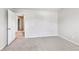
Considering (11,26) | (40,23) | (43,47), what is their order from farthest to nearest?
1. (40,23)
2. (11,26)
3. (43,47)

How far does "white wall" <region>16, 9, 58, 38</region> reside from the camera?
21.0ft

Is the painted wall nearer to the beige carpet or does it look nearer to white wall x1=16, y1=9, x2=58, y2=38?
the beige carpet

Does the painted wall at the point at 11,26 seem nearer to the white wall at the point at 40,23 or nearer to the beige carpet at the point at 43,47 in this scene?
the beige carpet at the point at 43,47

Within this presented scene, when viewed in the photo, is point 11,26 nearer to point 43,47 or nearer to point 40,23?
point 43,47

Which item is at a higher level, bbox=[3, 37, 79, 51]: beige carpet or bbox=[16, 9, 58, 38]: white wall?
bbox=[16, 9, 58, 38]: white wall

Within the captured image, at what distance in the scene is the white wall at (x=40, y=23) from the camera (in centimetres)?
639

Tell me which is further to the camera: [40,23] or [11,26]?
[40,23]

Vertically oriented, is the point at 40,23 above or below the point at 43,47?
above

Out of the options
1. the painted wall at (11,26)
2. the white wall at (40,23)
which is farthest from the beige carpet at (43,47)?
the white wall at (40,23)

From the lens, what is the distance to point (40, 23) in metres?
6.69

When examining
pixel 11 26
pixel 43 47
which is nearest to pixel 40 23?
pixel 11 26

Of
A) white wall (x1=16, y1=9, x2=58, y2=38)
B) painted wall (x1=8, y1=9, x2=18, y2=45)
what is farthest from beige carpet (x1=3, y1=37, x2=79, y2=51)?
white wall (x1=16, y1=9, x2=58, y2=38)
